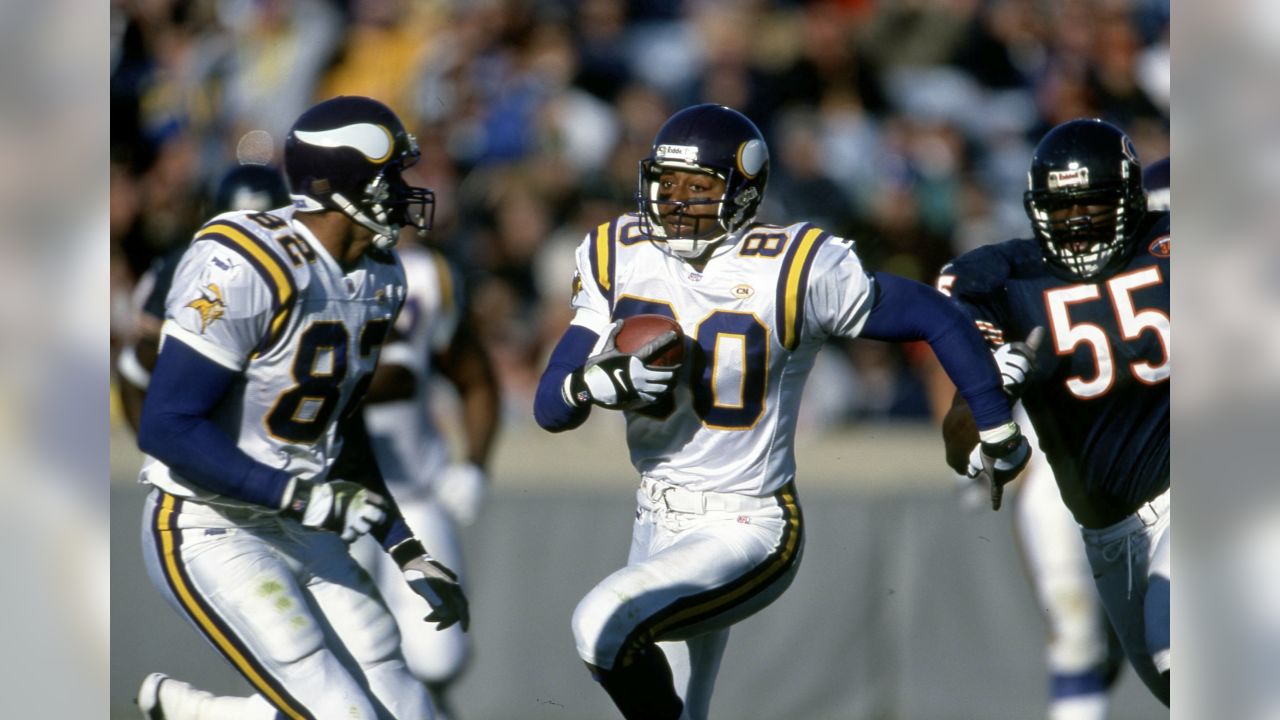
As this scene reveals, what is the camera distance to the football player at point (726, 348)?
12.7 ft

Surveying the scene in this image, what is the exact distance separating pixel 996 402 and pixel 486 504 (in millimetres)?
1825

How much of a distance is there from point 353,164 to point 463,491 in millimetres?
1352

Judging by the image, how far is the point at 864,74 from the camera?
23.3 feet

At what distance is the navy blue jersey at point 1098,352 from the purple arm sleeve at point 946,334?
49cm

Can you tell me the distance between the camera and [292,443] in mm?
3941

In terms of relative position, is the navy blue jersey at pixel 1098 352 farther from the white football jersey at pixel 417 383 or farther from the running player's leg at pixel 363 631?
the running player's leg at pixel 363 631

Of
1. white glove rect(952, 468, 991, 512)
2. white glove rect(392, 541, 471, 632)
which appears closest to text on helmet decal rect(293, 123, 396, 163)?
white glove rect(392, 541, 471, 632)

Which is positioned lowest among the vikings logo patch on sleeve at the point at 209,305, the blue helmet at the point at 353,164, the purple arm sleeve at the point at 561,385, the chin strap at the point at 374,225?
the purple arm sleeve at the point at 561,385

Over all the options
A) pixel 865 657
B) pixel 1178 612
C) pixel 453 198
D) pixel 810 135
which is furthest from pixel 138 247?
pixel 1178 612

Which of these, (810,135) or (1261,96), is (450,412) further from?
(1261,96)

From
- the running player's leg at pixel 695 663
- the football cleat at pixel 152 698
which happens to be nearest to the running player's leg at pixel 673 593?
the running player's leg at pixel 695 663

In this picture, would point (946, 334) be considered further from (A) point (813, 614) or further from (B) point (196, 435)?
(B) point (196, 435)

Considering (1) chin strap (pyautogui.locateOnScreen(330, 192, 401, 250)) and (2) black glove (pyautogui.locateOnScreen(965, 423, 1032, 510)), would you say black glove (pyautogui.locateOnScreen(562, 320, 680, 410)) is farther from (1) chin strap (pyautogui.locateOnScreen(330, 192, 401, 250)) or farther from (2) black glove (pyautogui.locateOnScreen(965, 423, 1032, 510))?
(2) black glove (pyautogui.locateOnScreen(965, 423, 1032, 510))

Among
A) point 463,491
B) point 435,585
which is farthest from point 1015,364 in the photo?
point 463,491
